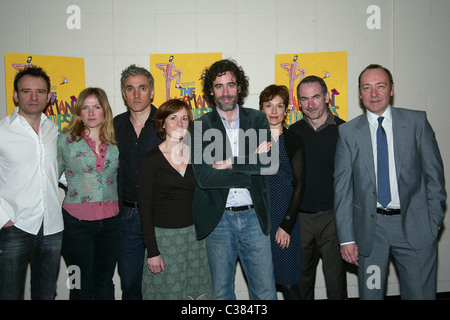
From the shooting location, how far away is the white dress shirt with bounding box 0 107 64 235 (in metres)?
2.33

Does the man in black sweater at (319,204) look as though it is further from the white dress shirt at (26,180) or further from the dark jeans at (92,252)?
the white dress shirt at (26,180)

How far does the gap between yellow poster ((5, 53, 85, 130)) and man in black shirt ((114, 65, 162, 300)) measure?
90 cm

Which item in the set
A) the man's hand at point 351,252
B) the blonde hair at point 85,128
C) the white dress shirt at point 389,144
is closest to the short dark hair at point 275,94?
the white dress shirt at point 389,144

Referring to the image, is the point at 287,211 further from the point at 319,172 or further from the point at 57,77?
the point at 57,77

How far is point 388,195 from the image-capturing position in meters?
2.21

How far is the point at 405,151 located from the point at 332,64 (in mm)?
1549

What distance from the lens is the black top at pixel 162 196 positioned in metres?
2.21

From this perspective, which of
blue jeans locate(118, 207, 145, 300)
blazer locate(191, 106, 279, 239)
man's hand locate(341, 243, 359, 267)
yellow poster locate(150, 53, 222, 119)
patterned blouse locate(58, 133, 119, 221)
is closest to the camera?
blazer locate(191, 106, 279, 239)

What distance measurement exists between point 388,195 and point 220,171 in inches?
45.9

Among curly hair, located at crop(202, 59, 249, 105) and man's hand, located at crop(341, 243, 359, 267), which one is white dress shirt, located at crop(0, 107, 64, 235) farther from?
man's hand, located at crop(341, 243, 359, 267)

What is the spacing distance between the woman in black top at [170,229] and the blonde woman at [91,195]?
454mm

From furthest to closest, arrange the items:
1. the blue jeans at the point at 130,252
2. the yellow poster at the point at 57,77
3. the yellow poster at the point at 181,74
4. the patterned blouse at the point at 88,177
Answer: the yellow poster at the point at 181,74
the yellow poster at the point at 57,77
the blue jeans at the point at 130,252
the patterned blouse at the point at 88,177

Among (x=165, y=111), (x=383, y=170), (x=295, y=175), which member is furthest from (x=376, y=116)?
(x=165, y=111)

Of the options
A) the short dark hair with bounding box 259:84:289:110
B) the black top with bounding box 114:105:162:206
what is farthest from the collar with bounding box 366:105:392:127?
the black top with bounding box 114:105:162:206
